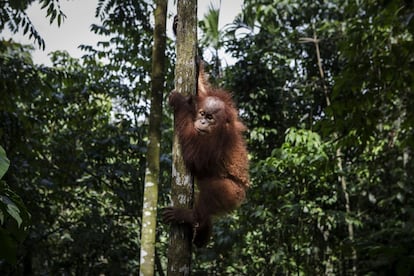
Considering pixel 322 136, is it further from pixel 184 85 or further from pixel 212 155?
pixel 184 85

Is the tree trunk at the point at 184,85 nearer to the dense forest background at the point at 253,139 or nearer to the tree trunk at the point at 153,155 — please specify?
the tree trunk at the point at 153,155

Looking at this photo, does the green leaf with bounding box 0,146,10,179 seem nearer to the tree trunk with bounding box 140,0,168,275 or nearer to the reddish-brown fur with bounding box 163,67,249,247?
the reddish-brown fur with bounding box 163,67,249,247

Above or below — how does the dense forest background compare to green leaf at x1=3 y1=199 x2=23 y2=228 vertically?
above

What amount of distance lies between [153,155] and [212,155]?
22.1 inches

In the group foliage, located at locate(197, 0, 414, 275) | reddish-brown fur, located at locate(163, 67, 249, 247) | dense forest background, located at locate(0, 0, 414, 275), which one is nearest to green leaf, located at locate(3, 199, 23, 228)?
reddish-brown fur, located at locate(163, 67, 249, 247)

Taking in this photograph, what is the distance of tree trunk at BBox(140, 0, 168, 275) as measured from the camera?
3.20m

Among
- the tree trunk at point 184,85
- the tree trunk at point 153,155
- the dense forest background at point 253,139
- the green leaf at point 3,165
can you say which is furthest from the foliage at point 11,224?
the dense forest background at point 253,139

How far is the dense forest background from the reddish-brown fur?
1062 millimetres

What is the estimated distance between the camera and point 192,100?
2.62 meters

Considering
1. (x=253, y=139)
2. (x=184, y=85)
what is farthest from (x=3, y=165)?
(x=253, y=139)

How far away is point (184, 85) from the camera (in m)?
2.44

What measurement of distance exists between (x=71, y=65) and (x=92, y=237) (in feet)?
9.56

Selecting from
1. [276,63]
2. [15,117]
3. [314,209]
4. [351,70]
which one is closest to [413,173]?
[314,209]

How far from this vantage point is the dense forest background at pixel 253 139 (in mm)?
4545
